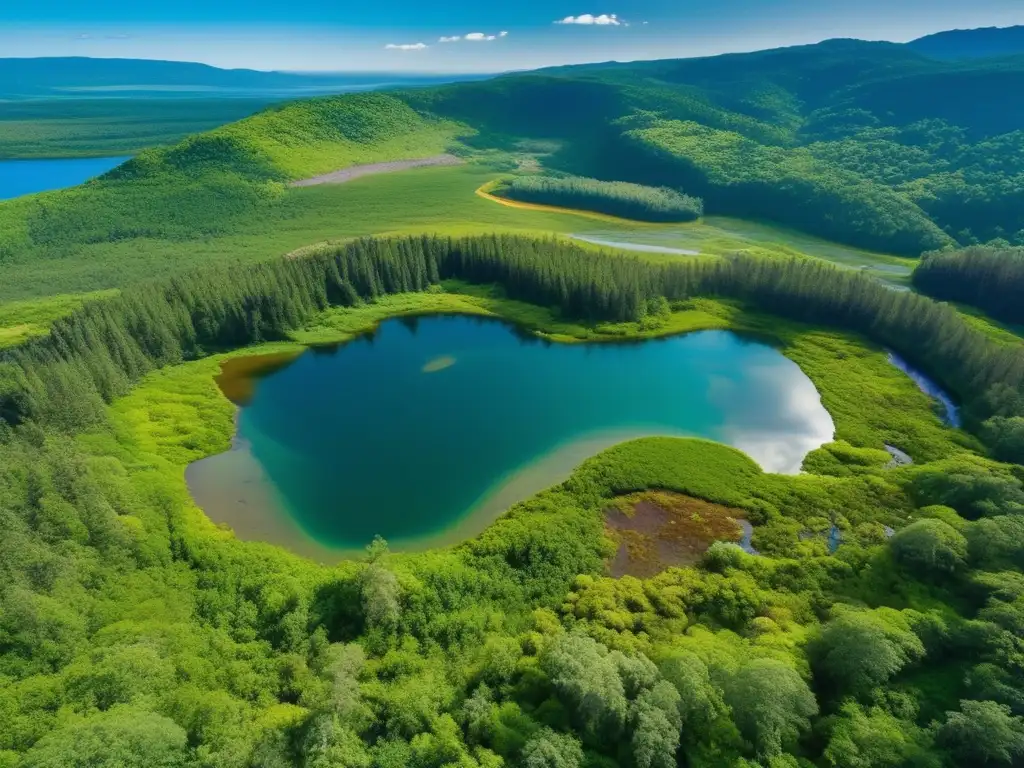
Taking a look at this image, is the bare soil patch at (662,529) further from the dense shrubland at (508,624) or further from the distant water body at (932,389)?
the distant water body at (932,389)

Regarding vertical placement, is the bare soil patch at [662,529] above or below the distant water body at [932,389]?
above

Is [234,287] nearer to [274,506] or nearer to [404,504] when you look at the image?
[274,506]

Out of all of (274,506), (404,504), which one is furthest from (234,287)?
(404,504)

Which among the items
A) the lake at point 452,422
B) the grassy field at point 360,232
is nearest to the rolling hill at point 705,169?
the grassy field at point 360,232

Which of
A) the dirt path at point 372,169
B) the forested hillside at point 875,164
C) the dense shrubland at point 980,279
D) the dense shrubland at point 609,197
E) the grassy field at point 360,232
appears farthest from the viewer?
the dirt path at point 372,169

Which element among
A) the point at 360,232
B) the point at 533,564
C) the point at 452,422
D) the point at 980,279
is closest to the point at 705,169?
the point at 980,279

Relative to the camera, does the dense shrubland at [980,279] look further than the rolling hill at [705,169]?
No

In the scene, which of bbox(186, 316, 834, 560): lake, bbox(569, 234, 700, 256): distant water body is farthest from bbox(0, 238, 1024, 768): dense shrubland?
bbox(569, 234, 700, 256): distant water body

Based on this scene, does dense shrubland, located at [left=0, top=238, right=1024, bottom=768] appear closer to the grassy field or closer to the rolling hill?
the grassy field
